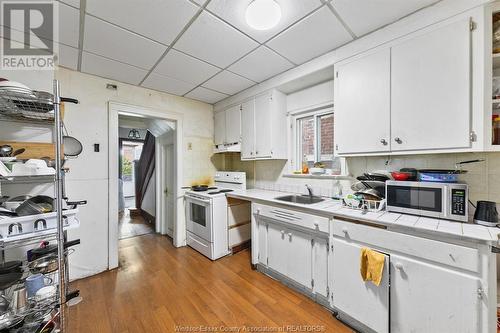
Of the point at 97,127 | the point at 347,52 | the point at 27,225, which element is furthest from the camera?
the point at 97,127

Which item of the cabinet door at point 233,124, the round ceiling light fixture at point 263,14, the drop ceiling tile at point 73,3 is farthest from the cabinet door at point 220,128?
the drop ceiling tile at point 73,3

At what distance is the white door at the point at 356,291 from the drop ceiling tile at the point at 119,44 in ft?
8.18

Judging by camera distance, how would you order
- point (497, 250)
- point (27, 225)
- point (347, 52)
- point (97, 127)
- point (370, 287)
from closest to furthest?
point (497, 250), point (27, 225), point (370, 287), point (347, 52), point (97, 127)

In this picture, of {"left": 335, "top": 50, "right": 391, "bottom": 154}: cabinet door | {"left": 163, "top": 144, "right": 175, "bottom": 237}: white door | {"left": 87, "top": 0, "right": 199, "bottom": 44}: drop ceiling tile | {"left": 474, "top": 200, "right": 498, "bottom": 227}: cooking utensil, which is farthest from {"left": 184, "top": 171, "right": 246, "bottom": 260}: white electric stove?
{"left": 474, "top": 200, "right": 498, "bottom": 227}: cooking utensil

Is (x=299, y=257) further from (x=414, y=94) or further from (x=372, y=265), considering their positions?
(x=414, y=94)

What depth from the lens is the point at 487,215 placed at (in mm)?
1283

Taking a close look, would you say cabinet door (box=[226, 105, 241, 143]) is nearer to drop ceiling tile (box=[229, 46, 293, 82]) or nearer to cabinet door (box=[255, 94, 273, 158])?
cabinet door (box=[255, 94, 273, 158])

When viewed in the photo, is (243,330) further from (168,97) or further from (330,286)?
(168,97)

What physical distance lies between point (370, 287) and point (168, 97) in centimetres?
336

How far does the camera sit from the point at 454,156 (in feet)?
5.22

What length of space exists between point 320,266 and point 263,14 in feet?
7.12

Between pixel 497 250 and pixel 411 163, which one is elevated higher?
pixel 411 163

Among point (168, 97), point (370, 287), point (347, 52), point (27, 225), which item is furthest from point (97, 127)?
point (370, 287)

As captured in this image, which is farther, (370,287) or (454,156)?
(454,156)
